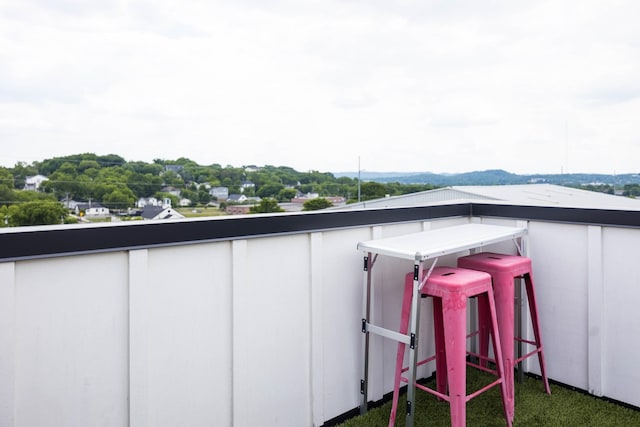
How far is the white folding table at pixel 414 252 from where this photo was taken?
176 centimetres

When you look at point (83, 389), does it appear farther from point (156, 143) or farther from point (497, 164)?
point (156, 143)

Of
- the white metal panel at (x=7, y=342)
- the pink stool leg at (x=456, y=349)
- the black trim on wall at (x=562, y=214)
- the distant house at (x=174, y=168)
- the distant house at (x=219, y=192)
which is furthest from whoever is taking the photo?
the distant house at (x=174, y=168)

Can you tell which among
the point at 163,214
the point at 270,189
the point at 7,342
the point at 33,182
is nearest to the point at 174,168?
the point at 270,189

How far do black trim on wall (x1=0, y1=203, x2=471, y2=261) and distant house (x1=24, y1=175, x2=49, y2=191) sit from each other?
13257mm

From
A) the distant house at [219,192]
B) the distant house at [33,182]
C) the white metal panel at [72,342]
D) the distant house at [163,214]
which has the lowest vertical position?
the white metal panel at [72,342]

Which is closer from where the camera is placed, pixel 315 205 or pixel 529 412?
pixel 529 412

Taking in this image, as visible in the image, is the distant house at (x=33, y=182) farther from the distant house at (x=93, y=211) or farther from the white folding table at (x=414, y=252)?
the white folding table at (x=414, y=252)

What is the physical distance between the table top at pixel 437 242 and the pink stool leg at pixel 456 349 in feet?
0.73

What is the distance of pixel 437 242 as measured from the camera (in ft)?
6.52

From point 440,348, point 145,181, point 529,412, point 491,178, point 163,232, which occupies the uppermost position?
point 145,181

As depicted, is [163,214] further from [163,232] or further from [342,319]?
[342,319]

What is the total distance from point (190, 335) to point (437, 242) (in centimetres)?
116

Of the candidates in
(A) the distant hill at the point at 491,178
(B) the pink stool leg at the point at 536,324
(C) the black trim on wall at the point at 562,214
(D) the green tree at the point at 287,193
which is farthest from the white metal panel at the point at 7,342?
(D) the green tree at the point at 287,193

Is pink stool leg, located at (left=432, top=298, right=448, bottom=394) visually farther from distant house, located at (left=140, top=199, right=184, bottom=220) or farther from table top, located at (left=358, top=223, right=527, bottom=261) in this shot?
distant house, located at (left=140, top=199, right=184, bottom=220)
